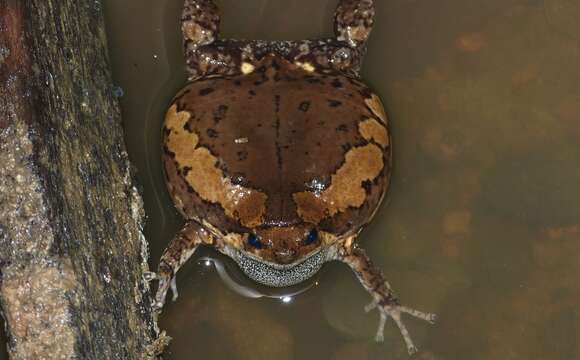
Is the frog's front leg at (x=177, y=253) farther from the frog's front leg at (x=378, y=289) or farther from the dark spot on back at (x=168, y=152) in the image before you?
the frog's front leg at (x=378, y=289)

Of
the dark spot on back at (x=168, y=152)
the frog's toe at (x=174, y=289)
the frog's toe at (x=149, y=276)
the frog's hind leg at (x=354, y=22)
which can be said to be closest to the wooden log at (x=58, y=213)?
the frog's toe at (x=149, y=276)

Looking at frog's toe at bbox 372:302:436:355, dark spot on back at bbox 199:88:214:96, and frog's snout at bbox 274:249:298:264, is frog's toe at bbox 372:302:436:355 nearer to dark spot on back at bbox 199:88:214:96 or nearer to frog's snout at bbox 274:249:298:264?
frog's snout at bbox 274:249:298:264

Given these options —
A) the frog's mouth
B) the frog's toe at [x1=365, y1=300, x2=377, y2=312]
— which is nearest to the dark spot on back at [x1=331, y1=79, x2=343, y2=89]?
the frog's mouth

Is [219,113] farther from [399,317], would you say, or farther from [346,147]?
[399,317]

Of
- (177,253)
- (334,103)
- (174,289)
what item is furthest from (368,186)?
(174,289)

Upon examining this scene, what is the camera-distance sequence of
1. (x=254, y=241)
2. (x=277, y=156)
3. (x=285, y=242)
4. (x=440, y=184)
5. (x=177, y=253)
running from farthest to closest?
1. (x=440, y=184)
2. (x=177, y=253)
3. (x=277, y=156)
4. (x=254, y=241)
5. (x=285, y=242)

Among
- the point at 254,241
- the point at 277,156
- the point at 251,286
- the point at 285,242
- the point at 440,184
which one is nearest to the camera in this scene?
the point at 285,242

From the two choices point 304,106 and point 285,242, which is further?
point 304,106

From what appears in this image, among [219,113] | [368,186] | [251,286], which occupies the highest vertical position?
[219,113]
